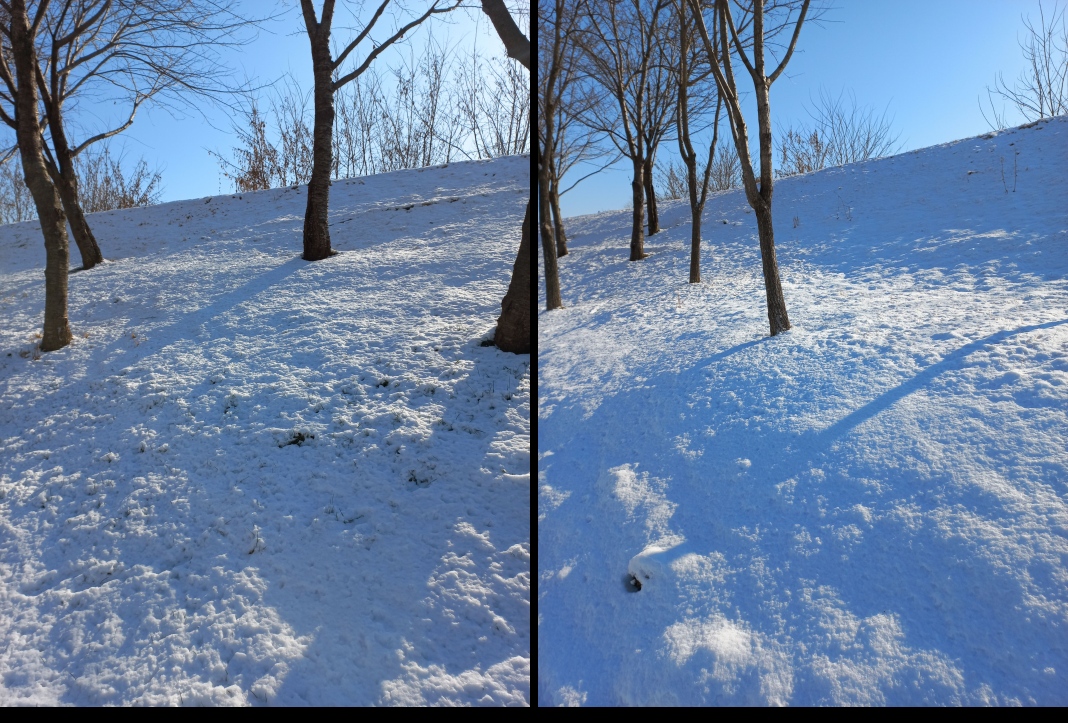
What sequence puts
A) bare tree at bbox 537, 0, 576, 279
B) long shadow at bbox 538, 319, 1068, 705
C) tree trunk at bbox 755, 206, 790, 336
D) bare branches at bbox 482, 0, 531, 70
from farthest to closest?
bare tree at bbox 537, 0, 576, 279 < tree trunk at bbox 755, 206, 790, 336 < bare branches at bbox 482, 0, 531, 70 < long shadow at bbox 538, 319, 1068, 705

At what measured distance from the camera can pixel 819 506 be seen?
2.04 metres

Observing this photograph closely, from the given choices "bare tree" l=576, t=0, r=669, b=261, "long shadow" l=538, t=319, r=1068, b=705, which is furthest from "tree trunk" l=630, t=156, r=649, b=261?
"long shadow" l=538, t=319, r=1068, b=705

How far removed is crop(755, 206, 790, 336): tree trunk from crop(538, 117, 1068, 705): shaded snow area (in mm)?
173

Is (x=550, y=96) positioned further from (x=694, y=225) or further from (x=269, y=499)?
(x=269, y=499)

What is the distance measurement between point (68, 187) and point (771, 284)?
31.5 ft

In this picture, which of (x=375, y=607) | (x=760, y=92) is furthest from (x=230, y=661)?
(x=760, y=92)

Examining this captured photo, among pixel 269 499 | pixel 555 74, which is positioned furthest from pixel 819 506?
pixel 555 74

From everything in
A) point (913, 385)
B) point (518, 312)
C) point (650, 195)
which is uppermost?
point (650, 195)

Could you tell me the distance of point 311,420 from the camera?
12.5 feet

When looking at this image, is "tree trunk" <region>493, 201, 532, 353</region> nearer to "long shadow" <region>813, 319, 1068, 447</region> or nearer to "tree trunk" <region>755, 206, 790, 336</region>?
"tree trunk" <region>755, 206, 790, 336</region>

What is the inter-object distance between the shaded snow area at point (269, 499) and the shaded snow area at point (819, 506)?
53cm

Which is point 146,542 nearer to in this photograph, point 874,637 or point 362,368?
point 362,368

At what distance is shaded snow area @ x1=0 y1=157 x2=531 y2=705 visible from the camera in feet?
7.64

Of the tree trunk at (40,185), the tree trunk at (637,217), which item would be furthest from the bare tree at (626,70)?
the tree trunk at (40,185)
